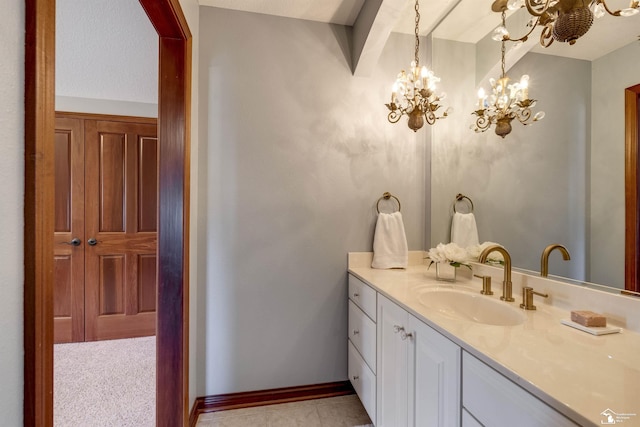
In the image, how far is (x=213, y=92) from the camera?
1.74 meters

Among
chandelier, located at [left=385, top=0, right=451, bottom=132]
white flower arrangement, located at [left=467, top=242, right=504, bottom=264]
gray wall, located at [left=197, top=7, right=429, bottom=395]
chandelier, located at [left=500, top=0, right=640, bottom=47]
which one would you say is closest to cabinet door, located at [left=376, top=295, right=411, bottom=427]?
gray wall, located at [left=197, top=7, right=429, bottom=395]

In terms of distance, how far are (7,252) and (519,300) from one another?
1629 millimetres

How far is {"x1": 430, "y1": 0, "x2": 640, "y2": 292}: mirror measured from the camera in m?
0.99

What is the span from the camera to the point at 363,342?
1604mm

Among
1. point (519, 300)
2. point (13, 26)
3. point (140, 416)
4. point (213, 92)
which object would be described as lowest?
point (140, 416)

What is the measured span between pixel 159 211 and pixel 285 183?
0.75 meters

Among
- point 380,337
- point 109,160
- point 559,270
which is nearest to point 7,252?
point 380,337

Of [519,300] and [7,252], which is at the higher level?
[7,252]

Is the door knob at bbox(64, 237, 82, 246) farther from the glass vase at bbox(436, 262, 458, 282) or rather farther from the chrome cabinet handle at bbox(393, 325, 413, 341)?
the glass vase at bbox(436, 262, 458, 282)

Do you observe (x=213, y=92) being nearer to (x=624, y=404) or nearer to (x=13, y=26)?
(x=13, y=26)

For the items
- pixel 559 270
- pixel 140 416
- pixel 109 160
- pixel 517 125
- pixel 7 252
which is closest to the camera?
pixel 7 252

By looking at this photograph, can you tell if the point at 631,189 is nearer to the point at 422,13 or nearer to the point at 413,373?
the point at 413,373

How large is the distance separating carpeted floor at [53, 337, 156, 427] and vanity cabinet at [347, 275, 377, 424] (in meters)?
1.27

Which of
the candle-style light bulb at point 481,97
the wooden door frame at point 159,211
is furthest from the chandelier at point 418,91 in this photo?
the wooden door frame at point 159,211
